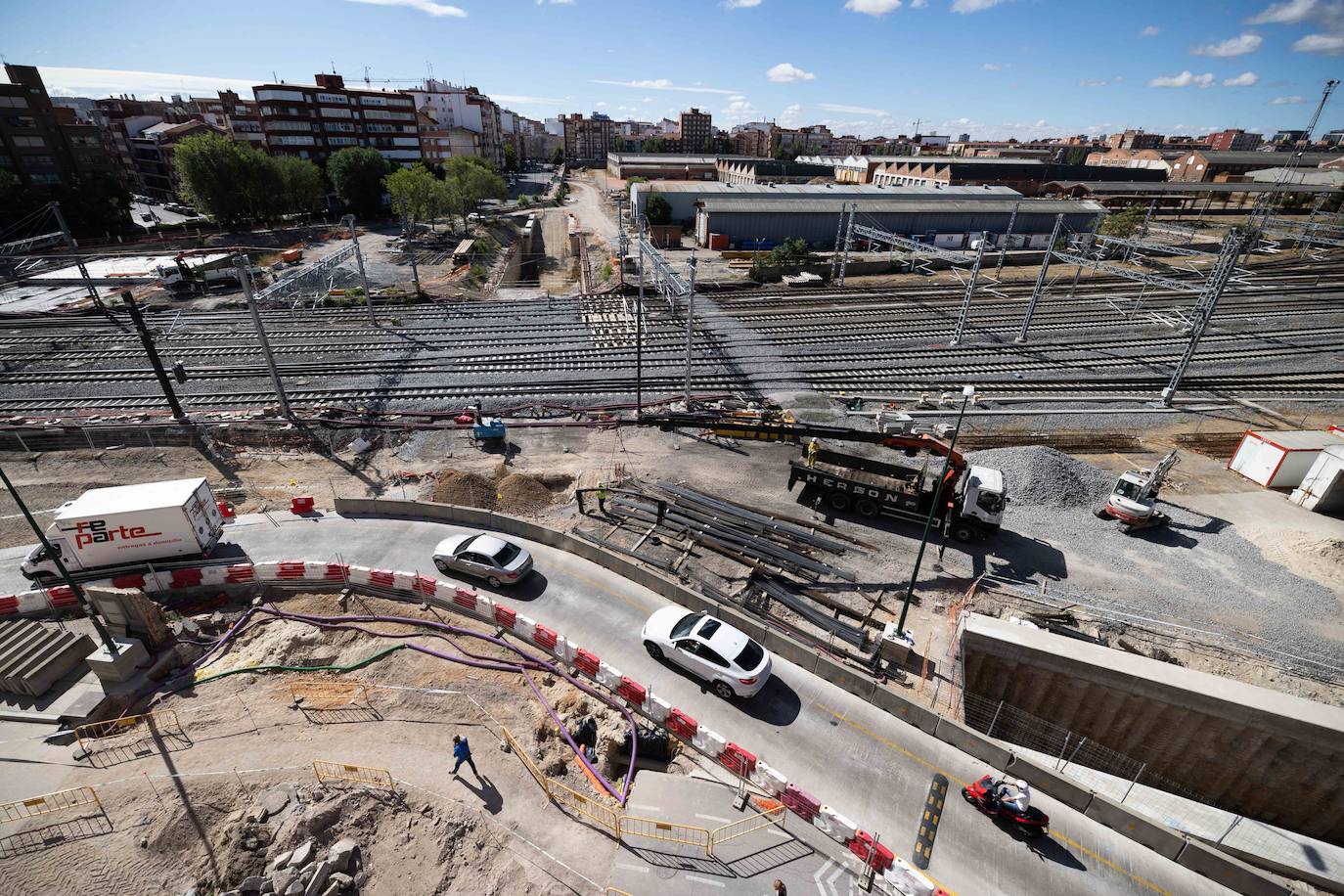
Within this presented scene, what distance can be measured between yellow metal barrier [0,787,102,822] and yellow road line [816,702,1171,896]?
1555 centimetres

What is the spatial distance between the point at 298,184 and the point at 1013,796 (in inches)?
3350

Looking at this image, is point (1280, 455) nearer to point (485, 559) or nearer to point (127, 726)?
point (485, 559)

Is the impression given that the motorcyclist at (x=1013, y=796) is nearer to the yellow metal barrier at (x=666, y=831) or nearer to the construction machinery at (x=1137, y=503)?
the yellow metal barrier at (x=666, y=831)

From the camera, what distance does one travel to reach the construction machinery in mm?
20062

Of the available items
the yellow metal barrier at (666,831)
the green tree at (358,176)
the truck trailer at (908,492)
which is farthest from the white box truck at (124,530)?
the green tree at (358,176)

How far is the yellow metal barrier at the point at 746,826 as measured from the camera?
1084 cm

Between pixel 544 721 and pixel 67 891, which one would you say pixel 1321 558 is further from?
pixel 67 891

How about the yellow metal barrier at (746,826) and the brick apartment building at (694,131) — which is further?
the brick apartment building at (694,131)

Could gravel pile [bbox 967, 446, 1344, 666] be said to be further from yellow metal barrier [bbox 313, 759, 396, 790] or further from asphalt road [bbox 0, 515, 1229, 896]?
yellow metal barrier [bbox 313, 759, 396, 790]

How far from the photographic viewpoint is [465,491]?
71.1 ft

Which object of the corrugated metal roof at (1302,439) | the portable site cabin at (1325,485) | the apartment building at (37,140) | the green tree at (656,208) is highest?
the apartment building at (37,140)

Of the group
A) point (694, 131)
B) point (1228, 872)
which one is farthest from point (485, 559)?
point (694, 131)

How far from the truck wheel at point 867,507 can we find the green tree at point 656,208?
182 feet

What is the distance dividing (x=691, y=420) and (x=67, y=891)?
2222cm
